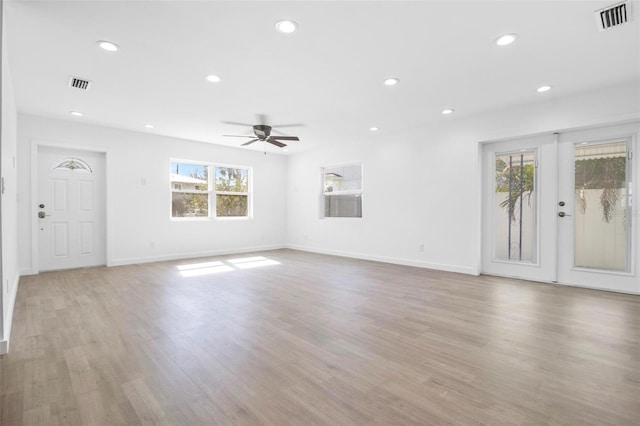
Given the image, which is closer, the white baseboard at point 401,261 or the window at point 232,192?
the white baseboard at point 401,261

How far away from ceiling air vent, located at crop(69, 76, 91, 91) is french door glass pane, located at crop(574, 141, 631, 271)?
6288 mm

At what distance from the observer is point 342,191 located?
7039mm

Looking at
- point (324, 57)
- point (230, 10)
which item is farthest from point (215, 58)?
point (324, 57)

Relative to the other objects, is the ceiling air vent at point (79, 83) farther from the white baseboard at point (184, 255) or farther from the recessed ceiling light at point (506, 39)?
the recessed ceiling light at point (506, 39)

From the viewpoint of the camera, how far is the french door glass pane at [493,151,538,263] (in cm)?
448

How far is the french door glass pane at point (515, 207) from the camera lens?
14.7ft

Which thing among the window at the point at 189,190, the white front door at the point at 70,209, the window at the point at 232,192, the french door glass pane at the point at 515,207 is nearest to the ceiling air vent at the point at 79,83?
the white front door at the point at 70,209

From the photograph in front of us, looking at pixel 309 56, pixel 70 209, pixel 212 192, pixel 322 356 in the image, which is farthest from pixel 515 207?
pixel 70 209

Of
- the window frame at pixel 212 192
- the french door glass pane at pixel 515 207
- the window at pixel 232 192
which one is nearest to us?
the french door glass pane at pixel 515 207

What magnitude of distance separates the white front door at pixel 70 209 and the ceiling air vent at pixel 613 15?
7057 millimetres

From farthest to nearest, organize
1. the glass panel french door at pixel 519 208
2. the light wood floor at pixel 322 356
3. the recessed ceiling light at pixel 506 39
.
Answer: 1. the glass panel french door at pixel 519 208
2. the recessed ceiling light at pixel 506 39
3. the light wood floor at pixel 322 356

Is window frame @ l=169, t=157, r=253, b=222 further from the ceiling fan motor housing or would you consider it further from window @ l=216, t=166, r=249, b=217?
the ceiling fan motor housing

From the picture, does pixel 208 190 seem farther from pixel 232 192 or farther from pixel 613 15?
pixel 613 15

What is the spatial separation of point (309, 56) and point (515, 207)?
378cm
